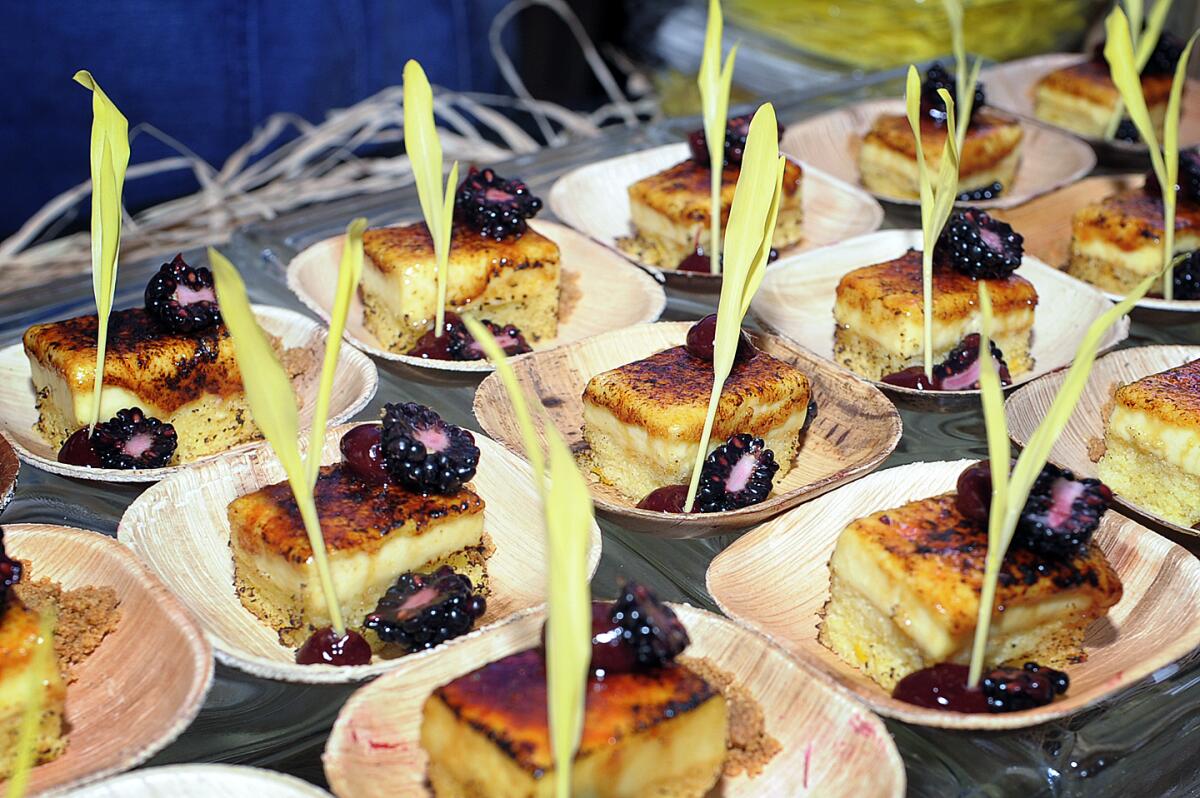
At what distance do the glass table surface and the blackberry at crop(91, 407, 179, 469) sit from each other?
0.08m

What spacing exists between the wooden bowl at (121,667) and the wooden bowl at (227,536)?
2.0 inches

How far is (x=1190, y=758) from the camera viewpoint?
5.55ft

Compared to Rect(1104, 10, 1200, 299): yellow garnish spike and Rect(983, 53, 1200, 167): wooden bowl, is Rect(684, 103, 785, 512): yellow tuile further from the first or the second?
Rect(983, 53, 1200, 167): wooden bowl

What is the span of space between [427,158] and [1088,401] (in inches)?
54.6

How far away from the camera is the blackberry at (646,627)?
58.9 inches

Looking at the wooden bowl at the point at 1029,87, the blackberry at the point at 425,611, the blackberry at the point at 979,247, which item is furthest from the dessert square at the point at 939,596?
the wooden bowl at the point at 1029,87

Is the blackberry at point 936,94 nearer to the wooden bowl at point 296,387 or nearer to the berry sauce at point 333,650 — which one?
the wooden bowl at point 296,387

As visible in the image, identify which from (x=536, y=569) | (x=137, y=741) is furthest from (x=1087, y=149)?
(x=137, y=741)

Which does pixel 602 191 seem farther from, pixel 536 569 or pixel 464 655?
pixel 464 655

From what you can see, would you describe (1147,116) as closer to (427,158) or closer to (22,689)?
(427,158)

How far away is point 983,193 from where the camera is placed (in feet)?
11.4

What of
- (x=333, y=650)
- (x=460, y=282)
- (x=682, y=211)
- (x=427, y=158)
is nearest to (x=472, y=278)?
(x=460, y=282)

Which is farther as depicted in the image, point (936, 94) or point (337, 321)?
point (936, 94)

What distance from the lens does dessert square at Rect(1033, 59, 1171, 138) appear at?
3.94 meters
